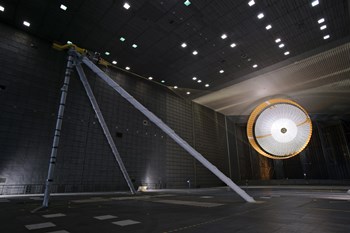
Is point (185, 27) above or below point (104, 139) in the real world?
above

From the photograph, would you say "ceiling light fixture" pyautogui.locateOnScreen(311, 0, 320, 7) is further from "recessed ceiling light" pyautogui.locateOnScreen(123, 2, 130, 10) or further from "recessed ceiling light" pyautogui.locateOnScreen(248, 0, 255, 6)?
"recessed ceiling light" pyautogui.locateOnScreen(123, 2, 130, 10)

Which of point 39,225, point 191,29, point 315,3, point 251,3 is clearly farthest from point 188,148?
point 315,3

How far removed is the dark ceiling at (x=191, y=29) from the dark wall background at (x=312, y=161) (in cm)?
1831

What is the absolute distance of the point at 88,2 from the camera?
15.1 metres

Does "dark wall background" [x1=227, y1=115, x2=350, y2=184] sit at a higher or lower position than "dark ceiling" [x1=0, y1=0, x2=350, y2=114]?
lower

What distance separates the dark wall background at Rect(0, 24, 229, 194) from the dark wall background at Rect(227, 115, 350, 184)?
14706mm

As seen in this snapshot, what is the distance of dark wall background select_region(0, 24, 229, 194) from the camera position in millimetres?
16297

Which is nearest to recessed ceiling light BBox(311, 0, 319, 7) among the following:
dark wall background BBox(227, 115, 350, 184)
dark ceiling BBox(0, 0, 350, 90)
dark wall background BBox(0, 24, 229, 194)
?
dark ceiling BBox(0, 0, 350, 90)

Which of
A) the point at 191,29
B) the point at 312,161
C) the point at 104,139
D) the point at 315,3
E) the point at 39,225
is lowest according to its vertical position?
the point at 39,225

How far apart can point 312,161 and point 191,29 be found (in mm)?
32690

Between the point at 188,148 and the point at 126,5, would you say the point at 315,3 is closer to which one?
the point at 126,5

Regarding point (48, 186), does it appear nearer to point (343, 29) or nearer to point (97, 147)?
point (97, 147)

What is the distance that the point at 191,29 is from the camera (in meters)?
18.1

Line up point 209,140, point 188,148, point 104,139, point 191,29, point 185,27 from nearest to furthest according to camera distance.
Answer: point 188,148 → point 185,27 → point 191,29 → point 104,139 → point 209,140
